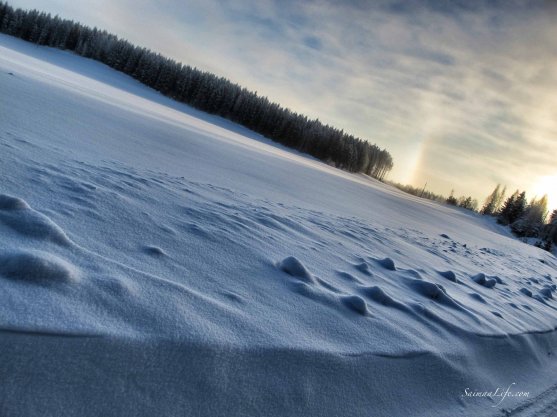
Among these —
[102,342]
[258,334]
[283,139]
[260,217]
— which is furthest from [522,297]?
[283,139]

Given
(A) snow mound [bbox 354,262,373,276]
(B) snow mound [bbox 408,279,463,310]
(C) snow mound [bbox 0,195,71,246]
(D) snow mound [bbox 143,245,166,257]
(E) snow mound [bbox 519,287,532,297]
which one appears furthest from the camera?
(E) snow mound [bbox 519,287,532,297]

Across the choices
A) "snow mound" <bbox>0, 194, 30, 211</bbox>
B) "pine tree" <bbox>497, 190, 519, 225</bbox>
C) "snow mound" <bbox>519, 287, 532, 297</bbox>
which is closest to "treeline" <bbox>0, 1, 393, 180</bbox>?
"pine tree" <bbox>497, 190, 519, 225</bbox>

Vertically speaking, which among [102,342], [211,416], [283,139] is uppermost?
[283,139]

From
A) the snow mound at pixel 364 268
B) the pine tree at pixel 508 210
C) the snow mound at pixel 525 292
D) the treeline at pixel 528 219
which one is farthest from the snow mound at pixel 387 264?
the pine tree at pixel 508 210

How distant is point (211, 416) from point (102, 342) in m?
0.42

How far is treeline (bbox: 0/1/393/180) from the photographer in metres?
70.2

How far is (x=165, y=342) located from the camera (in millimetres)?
1256

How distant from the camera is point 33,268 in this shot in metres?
1.29

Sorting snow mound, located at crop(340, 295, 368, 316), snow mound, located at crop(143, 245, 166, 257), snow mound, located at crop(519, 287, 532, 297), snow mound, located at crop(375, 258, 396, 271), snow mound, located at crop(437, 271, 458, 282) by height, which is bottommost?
snow mound, located at crop(143, 245, 166, 257)

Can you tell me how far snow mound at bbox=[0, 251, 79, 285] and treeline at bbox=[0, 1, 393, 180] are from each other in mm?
71557

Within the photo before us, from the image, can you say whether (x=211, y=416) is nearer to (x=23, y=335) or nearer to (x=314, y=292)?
(x=23, y=335)

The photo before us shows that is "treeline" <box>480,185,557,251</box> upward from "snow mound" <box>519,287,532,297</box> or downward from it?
upward

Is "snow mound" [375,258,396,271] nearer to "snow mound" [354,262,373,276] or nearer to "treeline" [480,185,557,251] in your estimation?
"snow mound" [354,262,373,276]

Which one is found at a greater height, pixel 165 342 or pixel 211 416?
pixel 165 342
